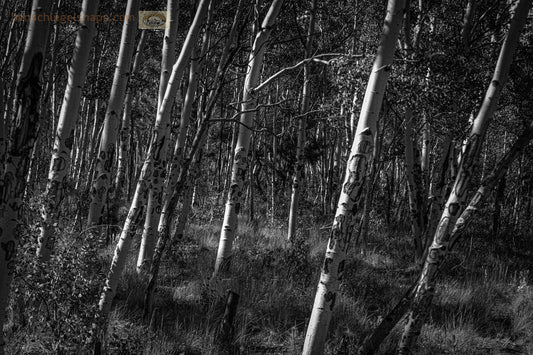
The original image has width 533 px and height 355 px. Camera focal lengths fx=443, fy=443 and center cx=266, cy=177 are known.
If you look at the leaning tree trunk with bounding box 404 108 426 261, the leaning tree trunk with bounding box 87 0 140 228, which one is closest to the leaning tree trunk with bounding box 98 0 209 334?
the leaning tree trunk with bounding box 87 0 140 228

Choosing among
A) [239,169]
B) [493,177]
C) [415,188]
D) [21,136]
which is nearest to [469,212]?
[493,177]

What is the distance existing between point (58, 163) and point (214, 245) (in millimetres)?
5008

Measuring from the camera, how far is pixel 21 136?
2.22m

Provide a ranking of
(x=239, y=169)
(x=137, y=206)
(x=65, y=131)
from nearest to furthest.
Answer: (x=65, y=131) → (x=137, y=206) → (x=239, y=169)

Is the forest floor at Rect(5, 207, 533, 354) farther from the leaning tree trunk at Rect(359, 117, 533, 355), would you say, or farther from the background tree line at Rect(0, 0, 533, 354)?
the leaning tree trunk at Rect(359, 117, 533, 355)

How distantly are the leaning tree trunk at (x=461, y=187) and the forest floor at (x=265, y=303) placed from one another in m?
0.71

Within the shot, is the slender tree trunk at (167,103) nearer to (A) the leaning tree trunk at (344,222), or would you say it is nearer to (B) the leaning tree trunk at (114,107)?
(B) the leaning tree trunk at (114,107)

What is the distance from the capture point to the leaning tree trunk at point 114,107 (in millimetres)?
4562

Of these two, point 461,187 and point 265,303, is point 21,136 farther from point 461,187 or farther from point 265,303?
point 265,303

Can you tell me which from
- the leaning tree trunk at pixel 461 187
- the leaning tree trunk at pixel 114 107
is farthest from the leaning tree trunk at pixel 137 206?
the leaning tree trunk at pixel 461 187

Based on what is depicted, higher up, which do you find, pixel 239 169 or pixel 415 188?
pixel 415 188

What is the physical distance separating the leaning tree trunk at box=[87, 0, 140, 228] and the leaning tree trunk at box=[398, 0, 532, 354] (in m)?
3.48

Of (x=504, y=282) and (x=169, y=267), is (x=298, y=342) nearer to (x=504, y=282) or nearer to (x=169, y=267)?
(x=169, y=267)

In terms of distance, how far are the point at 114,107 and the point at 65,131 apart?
95cm
